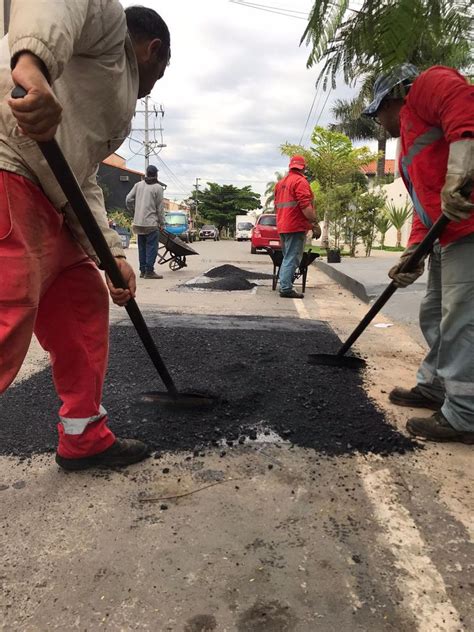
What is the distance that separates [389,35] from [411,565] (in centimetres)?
151

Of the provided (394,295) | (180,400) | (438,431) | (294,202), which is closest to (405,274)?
(438,431)

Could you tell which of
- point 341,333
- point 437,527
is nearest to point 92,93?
point 437,527

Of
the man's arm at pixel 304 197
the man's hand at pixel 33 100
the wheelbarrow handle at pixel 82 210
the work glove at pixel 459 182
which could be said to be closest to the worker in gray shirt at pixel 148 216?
the man's arm at pixel 304 197

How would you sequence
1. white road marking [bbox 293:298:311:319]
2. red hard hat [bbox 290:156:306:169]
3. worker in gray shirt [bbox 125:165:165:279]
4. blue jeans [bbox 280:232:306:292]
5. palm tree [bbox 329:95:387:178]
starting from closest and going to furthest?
white road marking [bbox 293:298:311:319]
red hard hat [bbox 290:156:306:169]
blue jeans [bbox 280:232:306:292]
worker in gray shirt [bbox 125:165:165:279]
palm tree [bbox 329:95:387:178]

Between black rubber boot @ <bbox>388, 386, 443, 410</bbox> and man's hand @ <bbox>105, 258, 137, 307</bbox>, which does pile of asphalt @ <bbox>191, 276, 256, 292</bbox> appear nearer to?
black rubber boot @ <bbox>388, 386, 443, 410</bbox>

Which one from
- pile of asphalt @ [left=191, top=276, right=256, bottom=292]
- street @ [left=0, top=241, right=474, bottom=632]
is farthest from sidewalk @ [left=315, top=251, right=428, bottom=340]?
street @ [left=0, top=241, right=474, bottom=632]

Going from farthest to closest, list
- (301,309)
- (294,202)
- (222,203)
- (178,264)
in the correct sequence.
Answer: (222,203) < (178,264) < (294,202) < (301,309)

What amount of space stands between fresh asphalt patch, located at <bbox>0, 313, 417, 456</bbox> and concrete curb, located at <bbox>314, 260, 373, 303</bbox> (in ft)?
11.2

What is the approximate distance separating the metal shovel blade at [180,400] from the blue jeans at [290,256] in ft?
16.3

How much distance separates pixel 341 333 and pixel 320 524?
3.46m

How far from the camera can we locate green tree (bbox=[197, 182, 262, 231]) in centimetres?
7819

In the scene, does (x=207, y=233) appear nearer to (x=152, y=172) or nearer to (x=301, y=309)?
(x=152, y=172)

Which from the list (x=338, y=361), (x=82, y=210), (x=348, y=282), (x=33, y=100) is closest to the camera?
(x=33, y=100)

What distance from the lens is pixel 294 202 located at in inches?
289
